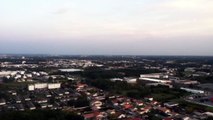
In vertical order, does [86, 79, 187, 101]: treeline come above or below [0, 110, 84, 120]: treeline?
below

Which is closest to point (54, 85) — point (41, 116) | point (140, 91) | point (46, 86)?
point (46, 86)

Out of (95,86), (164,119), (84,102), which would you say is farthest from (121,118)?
(95,86)

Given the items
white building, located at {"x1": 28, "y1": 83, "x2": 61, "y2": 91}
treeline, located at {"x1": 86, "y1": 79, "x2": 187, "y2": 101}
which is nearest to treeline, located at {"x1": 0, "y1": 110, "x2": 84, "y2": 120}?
treeline, located at {"x1": 86, "y1": 79, "x2": 187, "y2": 101}

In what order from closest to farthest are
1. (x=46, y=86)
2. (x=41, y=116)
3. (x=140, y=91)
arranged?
(x=41, y=116)
(x=140, y=91)
(x=46, y=86)

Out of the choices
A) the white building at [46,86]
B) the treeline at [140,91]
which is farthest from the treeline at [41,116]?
the white building at [46,86]

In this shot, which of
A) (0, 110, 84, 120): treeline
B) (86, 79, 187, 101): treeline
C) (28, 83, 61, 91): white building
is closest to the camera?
(0, 110, 84, 120): treeline

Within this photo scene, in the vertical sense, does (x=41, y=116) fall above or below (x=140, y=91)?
above

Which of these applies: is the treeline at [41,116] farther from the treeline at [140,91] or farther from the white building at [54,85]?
the white building at [54,85]

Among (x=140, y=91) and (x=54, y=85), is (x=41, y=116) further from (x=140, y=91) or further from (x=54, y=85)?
(x=54, y=85)

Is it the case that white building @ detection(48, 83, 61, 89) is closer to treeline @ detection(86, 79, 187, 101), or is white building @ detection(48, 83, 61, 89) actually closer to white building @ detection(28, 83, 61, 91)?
white building @ detection(28, 83, 61, 91)

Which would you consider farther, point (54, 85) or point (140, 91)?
point (54, 85)

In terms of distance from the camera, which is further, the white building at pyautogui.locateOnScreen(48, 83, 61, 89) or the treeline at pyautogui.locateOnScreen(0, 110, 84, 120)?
the white building at pyautogui.locateOnScreen(48, 83, 61, 89)

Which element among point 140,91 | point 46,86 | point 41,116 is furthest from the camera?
point 46,86

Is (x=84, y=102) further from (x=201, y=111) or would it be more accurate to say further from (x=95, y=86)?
(x=95, y=86)
